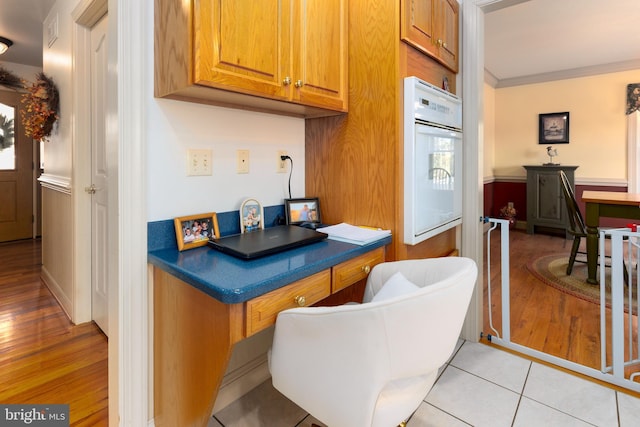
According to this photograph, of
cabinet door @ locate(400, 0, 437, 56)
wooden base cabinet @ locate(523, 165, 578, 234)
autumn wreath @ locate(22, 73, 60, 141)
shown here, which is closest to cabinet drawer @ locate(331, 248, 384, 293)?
cabinet door @ locate(400, 0, 437, 56)

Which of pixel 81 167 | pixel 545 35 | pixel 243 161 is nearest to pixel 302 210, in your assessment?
pixel 243 161

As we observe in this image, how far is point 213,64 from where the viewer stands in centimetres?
114

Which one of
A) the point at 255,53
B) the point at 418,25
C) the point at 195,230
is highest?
the point at 418,25

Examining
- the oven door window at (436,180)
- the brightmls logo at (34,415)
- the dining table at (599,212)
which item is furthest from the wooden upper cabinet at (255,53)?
the dining table at (599,212)

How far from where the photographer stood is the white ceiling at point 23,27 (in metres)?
2.91

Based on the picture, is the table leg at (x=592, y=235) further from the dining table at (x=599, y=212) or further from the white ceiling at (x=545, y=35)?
the white ceiling at (x=545, y=35)

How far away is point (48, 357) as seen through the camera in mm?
1994

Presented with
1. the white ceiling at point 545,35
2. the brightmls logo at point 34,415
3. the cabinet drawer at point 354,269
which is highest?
the white ceiling at point 545,35

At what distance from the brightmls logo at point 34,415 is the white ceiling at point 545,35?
3.04 m

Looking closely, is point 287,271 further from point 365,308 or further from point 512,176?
point 512,176

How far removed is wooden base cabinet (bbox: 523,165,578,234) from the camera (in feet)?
16.6

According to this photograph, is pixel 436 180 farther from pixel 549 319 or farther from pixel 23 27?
pixel 23 27

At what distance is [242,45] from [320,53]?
1.49 feet

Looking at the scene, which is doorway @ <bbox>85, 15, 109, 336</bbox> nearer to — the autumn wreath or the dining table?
the autumn wreath
